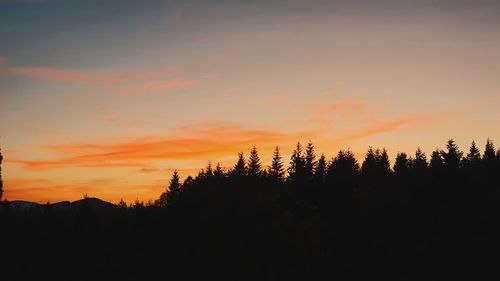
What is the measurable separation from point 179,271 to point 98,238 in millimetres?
49659

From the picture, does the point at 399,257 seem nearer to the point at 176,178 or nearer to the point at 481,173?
the point at 481,173

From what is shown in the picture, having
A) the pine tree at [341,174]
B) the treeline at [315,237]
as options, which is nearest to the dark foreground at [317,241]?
the treeline at [315,237]

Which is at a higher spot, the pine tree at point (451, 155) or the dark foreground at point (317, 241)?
the pine tree at point (451, 155)

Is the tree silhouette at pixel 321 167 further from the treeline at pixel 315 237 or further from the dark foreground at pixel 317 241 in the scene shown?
the dark foreground at pixel 317 241

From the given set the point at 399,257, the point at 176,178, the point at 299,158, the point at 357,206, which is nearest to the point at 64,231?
the point at 176,178

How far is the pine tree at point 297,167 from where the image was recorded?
123062mm

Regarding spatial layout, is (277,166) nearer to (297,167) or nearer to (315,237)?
(297,167)

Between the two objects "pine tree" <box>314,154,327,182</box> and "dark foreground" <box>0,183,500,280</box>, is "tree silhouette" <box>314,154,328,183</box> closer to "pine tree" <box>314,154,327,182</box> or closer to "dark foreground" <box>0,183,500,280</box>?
"pine tree" <box>314,154,327,182</box>

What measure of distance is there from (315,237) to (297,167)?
236ft

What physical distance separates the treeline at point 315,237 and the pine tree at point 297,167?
25.8m

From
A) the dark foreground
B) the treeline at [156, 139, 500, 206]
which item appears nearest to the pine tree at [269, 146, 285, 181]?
the treeline at [156, 139, 500, 206]

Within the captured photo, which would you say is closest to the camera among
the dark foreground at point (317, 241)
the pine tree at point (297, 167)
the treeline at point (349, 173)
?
the dark foreground at point (317, 241)

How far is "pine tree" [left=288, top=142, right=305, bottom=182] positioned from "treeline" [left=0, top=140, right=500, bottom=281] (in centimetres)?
2582

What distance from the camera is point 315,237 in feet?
186
